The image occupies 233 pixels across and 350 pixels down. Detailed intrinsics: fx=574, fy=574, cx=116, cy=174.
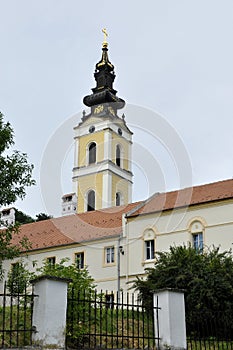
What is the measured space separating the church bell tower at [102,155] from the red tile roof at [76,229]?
2121 cm

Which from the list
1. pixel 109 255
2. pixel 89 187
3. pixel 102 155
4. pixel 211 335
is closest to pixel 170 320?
pixel 211 335

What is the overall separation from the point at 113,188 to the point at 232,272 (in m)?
46.6

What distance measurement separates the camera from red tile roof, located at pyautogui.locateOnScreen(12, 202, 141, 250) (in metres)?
36.5

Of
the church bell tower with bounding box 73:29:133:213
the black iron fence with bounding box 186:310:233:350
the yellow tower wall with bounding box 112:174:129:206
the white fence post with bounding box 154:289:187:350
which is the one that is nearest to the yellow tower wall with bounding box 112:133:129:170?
the church bell tower with bounding box 73:29:133:213

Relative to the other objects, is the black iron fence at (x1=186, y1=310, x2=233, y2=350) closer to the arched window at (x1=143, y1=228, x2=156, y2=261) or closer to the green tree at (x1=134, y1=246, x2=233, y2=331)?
the green tree at (x1=134, y1=246, x2=233, y2=331)

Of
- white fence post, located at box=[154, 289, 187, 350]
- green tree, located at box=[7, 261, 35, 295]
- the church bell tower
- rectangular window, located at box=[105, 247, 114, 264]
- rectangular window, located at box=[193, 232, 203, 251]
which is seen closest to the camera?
white fence post, located at box=[154, 289, 187, 350]

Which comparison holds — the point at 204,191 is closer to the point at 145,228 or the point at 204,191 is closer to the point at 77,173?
the point at 145,228

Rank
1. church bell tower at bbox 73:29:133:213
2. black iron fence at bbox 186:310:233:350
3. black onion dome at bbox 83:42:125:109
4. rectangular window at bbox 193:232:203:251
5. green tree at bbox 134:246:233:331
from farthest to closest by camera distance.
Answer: black onion dome at bbox 83:42:125:109 < church bell tower at bbox 73:29:133:213 < rectangular window at bbox 193:232:203:251 < green tree at bbox 134:246:233:331 < black iron fence at bbox 186:310:233:350

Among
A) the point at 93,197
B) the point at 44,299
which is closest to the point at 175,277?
the point at 44,299

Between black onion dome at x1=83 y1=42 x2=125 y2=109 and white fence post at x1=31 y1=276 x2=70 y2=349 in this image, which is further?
black onion dome at x1=83 y1=42 x2=125 y2=109

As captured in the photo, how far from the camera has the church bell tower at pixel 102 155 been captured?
65.4 m

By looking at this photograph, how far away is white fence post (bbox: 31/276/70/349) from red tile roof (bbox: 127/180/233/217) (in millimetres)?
20817

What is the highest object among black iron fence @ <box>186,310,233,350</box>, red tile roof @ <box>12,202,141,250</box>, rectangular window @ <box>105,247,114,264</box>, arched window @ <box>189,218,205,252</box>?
red tile roof @ <box>12,202,141,250</box>

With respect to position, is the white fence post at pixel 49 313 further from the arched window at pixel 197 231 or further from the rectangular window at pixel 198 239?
the rectangular window at pixel 198 239
